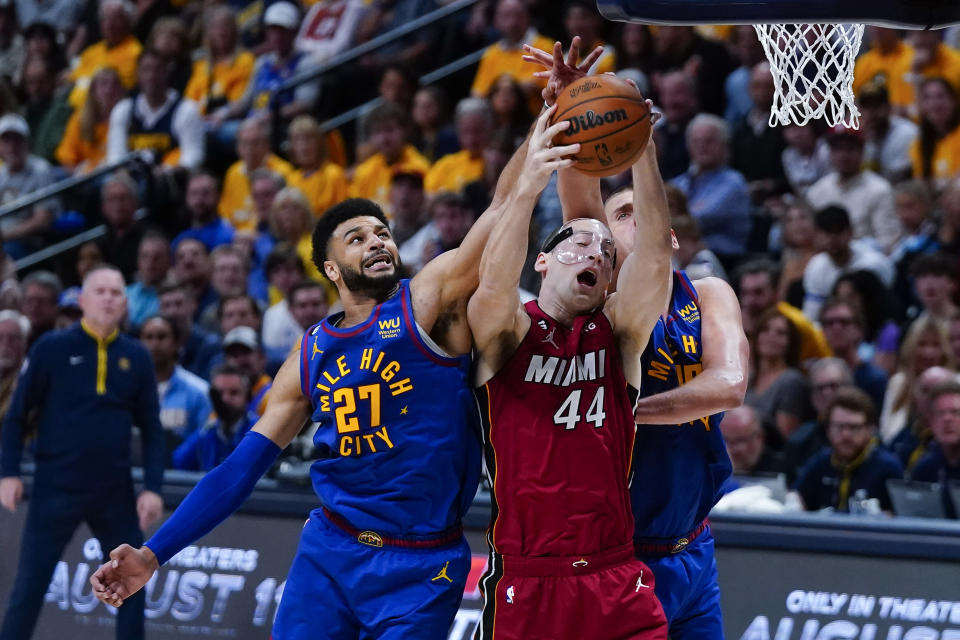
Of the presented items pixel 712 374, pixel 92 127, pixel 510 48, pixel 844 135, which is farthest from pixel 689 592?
pixel 92 127

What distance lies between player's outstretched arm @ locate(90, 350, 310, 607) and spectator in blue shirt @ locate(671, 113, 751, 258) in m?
5.03

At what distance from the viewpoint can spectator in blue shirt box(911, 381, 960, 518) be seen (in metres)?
7.04

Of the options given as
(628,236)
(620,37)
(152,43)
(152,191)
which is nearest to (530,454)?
(628,236)

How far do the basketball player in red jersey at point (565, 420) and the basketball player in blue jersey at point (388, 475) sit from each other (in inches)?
8.4

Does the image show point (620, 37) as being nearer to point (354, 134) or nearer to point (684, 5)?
point (354, 134)

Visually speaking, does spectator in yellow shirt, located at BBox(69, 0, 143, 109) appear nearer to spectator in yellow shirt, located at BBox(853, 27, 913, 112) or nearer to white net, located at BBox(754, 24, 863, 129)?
spectator in yellow shirt, located at BBox(853, 27, 913, 112)

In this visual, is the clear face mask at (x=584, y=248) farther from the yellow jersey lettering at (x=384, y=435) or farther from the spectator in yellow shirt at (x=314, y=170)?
the spectator in yellow shirt at (x=314, y=170)

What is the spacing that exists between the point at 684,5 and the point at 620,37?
6.87 meters

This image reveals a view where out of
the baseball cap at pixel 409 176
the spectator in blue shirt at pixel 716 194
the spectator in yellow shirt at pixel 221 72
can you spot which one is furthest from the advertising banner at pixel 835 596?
the spectator in yellow shirt at pixel 221 72

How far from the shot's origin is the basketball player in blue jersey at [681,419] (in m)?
4.95

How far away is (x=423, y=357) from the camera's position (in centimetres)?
510

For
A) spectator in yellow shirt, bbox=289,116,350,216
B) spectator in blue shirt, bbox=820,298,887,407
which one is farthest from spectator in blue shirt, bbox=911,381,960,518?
spectator in yellow shirt, bbox=289,116,350,216

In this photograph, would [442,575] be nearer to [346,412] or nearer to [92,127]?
[346,412]

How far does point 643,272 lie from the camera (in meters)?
4.76
